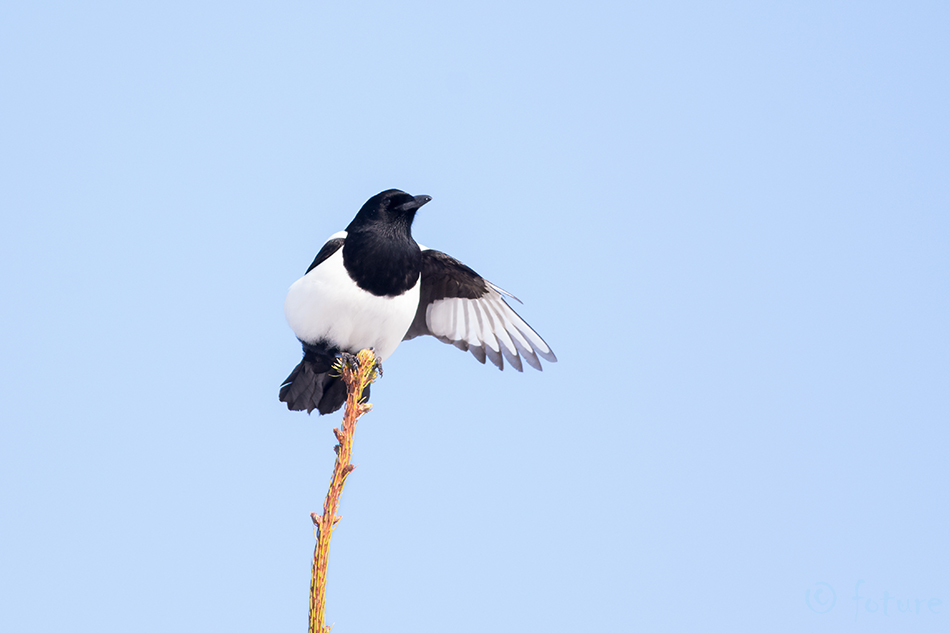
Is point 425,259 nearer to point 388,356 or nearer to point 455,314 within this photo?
point 455,314

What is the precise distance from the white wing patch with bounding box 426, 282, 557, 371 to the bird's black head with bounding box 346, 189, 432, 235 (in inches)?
35.7

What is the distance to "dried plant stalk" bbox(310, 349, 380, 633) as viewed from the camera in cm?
251

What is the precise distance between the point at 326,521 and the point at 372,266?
6.10 feet

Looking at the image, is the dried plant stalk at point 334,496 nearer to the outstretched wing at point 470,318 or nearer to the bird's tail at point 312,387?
the bird's tail at point 312,387

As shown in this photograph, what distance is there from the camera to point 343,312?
4285 mm

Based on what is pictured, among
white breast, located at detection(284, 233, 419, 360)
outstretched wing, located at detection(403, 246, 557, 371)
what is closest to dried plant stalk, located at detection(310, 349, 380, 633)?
white breast, located at detection(284, 233, 419, 360)

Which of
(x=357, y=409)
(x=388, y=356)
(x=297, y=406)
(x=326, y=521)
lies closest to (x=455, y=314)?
(x=388, y=356)

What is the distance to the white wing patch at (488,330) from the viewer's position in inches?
203

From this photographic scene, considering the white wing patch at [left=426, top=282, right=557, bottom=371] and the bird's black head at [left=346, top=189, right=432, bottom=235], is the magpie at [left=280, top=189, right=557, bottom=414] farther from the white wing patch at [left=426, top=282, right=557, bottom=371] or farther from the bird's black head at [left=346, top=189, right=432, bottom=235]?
the white wing patch at [left=426, top=282, right=557, bottom=371]

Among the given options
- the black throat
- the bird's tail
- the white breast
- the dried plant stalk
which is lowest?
the dried plant stalk

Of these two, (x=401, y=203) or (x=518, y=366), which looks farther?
(x=518, y=366)

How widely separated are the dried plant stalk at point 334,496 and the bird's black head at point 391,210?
3.55ft

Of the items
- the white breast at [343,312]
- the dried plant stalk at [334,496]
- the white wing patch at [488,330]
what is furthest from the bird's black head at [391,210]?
the dried plant stalk at [334,496]

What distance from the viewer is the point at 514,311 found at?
527 centimetres
